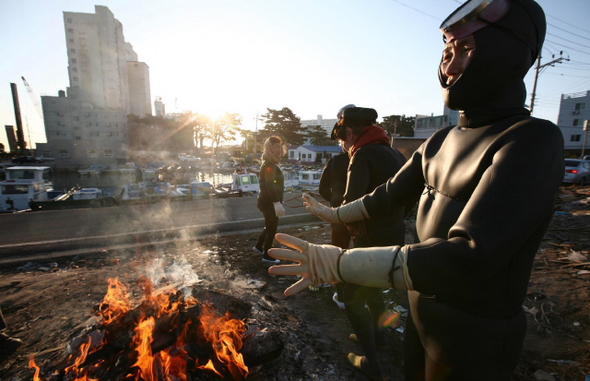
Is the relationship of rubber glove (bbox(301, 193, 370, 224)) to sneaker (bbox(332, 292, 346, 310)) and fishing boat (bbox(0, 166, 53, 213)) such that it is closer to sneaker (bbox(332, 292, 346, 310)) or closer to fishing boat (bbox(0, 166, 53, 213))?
sneaker (bbox(332, 292, 346, 310))

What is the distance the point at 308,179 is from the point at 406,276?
2257 centimetres

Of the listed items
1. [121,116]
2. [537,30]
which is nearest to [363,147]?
[537,30]

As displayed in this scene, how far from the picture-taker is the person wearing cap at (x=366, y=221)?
2.34m

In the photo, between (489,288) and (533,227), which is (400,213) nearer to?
(489,288)

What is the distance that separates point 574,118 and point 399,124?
28.0 m

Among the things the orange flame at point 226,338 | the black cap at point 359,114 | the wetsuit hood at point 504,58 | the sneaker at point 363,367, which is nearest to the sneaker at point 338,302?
the sneaker at point 363,367

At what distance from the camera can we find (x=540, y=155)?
2.99 feet

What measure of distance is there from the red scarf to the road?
7.76 ft

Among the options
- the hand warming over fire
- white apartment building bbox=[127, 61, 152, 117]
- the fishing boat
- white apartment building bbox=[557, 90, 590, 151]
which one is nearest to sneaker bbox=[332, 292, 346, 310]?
the hand warming over fire

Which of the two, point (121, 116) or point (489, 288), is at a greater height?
point (121, 116)

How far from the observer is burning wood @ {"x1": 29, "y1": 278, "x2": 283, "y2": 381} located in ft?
6.26

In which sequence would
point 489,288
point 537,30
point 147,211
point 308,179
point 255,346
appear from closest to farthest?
1. point 489,288
2. point 537,30
3. point 255,346
4. point 147,211
5. point 308,179

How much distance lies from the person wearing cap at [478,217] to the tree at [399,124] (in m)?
61.3

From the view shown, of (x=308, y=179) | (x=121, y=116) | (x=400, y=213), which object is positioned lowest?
(x=308, y=179)
